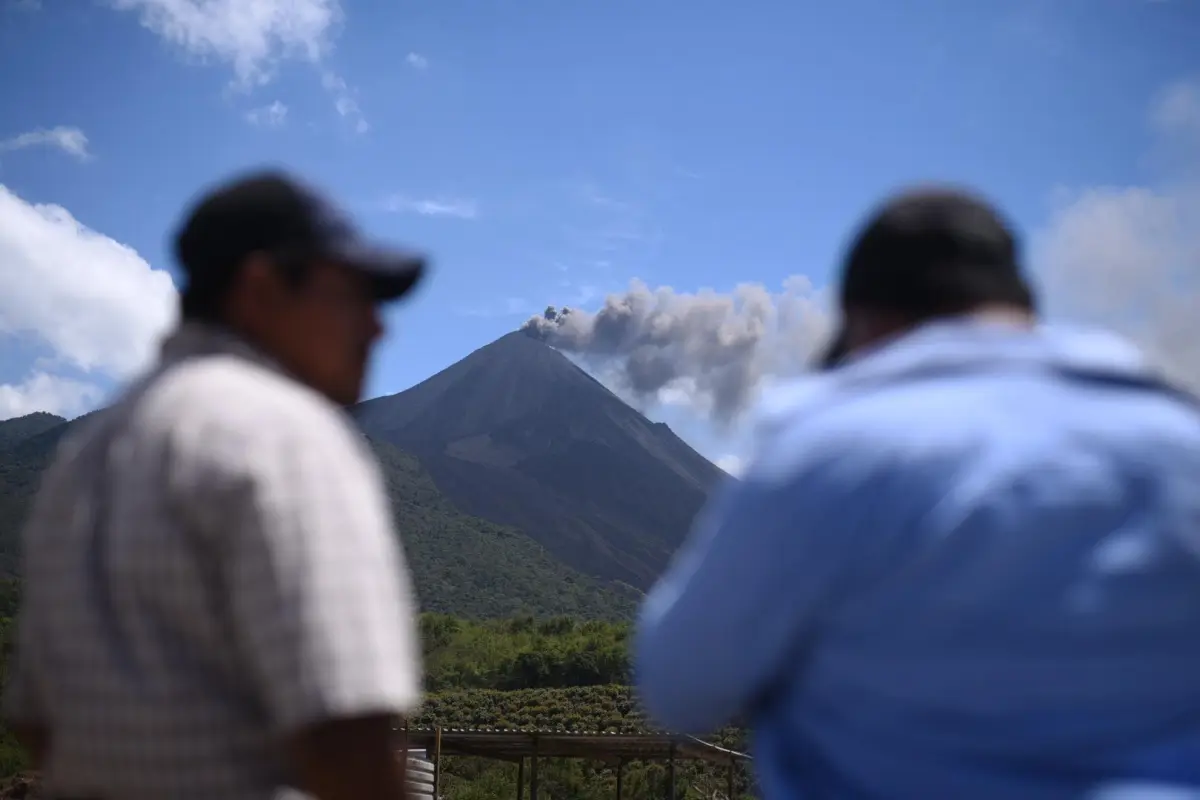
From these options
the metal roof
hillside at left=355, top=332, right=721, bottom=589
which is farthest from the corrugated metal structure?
hillside at left=355, top=332, right=721, bottom=589

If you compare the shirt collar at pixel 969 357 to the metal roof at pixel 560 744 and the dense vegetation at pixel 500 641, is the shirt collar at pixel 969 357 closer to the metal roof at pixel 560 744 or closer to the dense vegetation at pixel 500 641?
the dense vegetation at pixel 500 641

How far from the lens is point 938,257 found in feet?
4.00

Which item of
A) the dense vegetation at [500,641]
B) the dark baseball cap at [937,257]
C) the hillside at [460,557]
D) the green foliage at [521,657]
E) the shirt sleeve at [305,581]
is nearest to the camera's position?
the shirt sleeve at [305,581]

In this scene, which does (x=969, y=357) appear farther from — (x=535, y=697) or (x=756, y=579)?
(x=535, y=697)

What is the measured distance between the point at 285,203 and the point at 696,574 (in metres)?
0.60

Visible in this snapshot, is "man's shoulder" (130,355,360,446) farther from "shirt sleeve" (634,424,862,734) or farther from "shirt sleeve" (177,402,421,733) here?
"shirt sleeve" (634,424,862,734)

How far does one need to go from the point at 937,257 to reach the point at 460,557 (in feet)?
356

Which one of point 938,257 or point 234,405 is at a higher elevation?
point 938,257

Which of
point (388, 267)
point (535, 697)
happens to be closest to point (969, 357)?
point (388, 267)

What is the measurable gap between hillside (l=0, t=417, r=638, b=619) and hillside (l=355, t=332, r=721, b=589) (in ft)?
52.1

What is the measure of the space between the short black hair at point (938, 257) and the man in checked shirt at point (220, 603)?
0.59 metres

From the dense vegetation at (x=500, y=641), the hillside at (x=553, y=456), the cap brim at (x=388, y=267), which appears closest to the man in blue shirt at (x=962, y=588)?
the cap brim at (x=388, y=267)

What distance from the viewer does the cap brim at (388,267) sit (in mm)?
1253

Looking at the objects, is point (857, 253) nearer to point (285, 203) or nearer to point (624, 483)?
point (285, 203)
